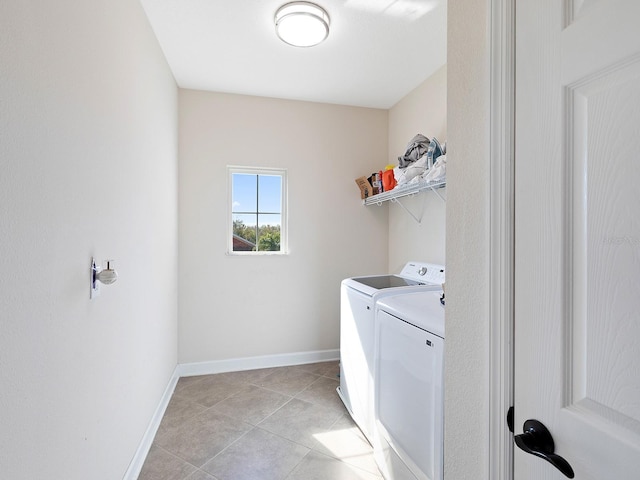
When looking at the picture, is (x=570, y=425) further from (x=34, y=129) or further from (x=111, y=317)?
(x=111, y=317)

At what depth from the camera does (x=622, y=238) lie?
567 millimetres

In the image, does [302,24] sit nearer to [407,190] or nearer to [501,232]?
[407,190]

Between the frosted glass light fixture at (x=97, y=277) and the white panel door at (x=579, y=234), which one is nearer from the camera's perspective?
the white panel door at (x=579, y=234)

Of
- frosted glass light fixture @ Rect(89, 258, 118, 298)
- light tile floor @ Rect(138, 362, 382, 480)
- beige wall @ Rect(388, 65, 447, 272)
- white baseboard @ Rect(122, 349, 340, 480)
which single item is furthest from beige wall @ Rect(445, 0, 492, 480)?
white baseboard @ Rect(122, 349, 340, 480)

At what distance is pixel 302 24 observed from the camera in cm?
194

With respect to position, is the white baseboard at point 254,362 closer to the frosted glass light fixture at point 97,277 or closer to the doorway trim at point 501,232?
the frosted glass light fixture at point 97,277

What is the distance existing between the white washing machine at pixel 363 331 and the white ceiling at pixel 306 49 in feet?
5.22

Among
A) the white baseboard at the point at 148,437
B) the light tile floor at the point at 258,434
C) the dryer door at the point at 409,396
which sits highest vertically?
the dryer door at the point at 409,396

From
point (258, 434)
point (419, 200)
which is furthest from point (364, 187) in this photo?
point (258, 434)

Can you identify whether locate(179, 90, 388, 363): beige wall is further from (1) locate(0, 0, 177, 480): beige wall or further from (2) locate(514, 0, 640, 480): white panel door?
(2) locate(514, 0, 640, 480): white panel door

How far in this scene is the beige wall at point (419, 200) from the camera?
8.39 ft

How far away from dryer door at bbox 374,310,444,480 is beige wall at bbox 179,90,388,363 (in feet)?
4.89

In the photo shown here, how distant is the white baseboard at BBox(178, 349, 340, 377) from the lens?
296 centimetres

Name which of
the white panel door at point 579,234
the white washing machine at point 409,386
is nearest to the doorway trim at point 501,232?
the white panel door at point 579,234
